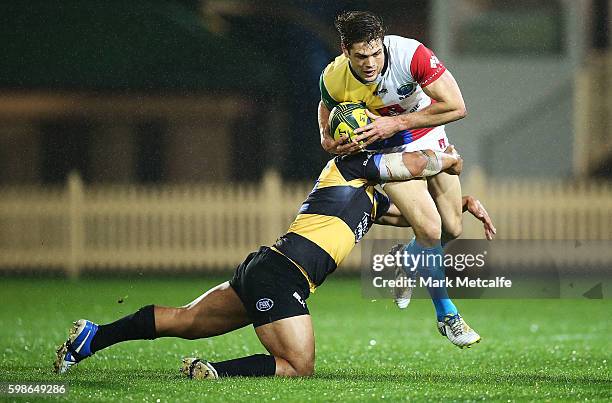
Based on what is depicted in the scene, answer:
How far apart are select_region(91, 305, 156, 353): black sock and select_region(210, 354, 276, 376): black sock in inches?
20.1

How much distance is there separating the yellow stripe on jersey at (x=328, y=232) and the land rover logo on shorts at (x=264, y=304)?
47 centimetres

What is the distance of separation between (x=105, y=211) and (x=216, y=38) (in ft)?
14.9

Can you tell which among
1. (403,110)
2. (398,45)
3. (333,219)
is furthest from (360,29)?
(333,219)

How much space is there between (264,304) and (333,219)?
699 millimetres

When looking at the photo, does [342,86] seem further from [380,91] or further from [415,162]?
[415,162]

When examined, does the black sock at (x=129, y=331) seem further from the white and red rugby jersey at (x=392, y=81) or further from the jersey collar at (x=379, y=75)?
the jersey collar at (x=379, y=75)

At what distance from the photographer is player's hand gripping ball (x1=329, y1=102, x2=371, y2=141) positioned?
25.1 ft

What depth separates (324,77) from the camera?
7945 millimetres

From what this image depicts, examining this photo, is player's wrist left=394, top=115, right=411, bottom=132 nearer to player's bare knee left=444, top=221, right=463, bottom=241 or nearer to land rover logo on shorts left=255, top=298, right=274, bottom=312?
player's bare knee left=444, top=221, right=463, bottom=241

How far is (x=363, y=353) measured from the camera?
8.84 m

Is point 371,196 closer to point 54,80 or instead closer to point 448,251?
point 448,251

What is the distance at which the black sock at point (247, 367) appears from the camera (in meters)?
7.16

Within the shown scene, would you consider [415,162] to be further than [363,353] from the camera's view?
No

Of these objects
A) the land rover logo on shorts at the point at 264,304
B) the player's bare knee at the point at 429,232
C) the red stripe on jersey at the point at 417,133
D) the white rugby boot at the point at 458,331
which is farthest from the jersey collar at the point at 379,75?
the white rugby boot at the point at 458,331
